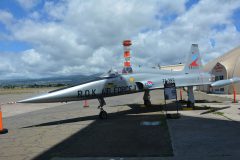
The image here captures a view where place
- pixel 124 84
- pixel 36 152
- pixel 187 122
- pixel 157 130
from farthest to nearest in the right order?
pixel 124 84
pixel 187 122
pixel 157 130
pixel 36 152

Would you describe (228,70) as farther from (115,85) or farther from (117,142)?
(117,142)

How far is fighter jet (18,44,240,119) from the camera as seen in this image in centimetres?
1210

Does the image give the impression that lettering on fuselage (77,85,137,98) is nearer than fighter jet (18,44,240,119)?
No

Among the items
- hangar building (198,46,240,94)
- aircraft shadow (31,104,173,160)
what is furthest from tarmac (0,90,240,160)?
hangar building (198,46,240,94)

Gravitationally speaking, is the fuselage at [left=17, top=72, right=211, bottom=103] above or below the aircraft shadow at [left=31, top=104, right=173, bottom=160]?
above

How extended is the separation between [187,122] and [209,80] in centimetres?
780

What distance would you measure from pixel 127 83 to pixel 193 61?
6.59 metres

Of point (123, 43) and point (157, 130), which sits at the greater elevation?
point (123, 43)

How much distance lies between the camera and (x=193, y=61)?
60.4 ft

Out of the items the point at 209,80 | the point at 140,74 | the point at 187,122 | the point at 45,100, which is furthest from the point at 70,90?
the point at 209,80

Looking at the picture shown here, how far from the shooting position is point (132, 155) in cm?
661

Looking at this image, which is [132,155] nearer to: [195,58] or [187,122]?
[187,122]

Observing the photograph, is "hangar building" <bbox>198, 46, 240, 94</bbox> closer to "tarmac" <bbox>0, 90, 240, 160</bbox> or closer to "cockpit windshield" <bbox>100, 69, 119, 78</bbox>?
"cockpit windshield" <bbox>100, 69, 119, 78</bbox>

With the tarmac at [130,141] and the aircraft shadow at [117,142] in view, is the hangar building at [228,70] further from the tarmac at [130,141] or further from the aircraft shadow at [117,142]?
the aircraft shadow at [117,142]
